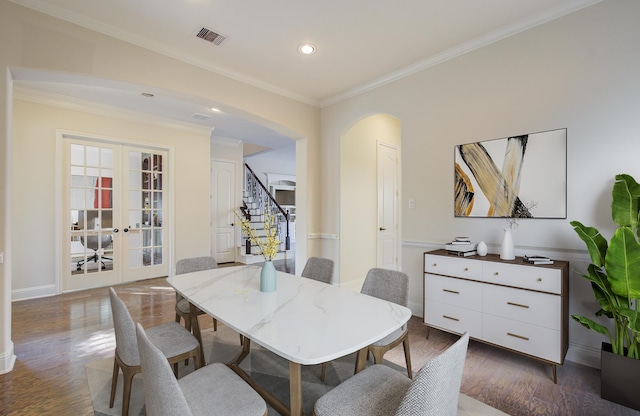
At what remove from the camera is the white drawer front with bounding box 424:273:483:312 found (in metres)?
2.59

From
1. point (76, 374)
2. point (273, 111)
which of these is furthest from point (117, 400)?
point (273, 111)

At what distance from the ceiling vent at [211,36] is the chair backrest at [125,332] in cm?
242

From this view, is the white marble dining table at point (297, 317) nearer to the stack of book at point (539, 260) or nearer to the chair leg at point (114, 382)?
the chair leg at point (114, 382)

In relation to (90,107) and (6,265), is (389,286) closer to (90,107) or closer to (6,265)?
(6,265)

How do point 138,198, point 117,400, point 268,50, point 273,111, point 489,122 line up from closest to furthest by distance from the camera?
1. point 117,400
2. point 489,122
3. point 268,50
4. point 273,111
5. point 138,198

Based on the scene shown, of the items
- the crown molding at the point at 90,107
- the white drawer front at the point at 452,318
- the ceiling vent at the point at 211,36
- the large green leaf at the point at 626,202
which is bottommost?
the white drawer front at the point at 452,318

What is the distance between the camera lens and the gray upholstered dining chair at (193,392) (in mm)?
1010

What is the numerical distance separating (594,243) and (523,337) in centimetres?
88

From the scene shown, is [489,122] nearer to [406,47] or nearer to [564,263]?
[406,47]

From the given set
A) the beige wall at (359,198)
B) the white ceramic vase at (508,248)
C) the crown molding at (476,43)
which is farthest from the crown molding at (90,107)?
the white ceramic vase at (508,248)

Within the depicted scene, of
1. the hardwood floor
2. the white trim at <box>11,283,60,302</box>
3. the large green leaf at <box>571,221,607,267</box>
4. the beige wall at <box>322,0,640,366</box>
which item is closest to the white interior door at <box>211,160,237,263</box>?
the white trim at <box>11,283,60,302</box>

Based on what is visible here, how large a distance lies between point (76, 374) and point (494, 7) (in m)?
4.60

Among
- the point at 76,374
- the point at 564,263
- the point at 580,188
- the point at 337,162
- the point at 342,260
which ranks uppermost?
the point at 337,162

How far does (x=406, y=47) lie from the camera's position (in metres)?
3.08
